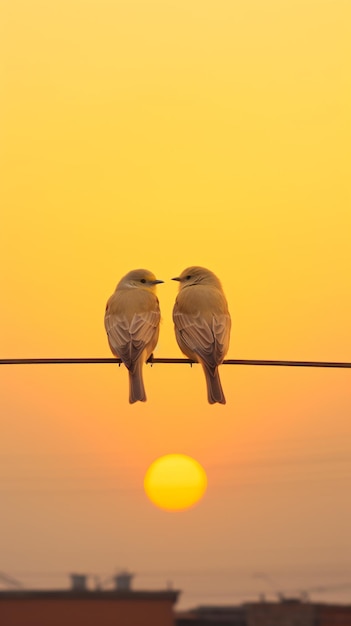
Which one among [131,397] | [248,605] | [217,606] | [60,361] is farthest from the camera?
[248,605]

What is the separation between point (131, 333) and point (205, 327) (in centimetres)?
26

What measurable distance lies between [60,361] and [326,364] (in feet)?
2.24

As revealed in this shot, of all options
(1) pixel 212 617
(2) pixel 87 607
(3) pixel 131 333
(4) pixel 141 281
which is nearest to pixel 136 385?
(3) pixel 131 333

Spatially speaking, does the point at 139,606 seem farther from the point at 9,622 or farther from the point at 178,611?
the point at 9,622

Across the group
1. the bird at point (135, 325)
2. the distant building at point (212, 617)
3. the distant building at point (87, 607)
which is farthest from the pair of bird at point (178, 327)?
the distant building at point (87, 607)

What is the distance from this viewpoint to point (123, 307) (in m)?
3.62

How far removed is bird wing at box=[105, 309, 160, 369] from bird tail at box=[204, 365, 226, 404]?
0.79 ft

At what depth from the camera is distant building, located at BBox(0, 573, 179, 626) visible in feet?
11.3

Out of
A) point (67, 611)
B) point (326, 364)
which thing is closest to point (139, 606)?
point (67, 611)

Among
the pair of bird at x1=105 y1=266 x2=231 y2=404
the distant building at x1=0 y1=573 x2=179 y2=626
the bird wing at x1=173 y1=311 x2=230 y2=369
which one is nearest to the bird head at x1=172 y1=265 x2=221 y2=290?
the pair of bird at x1=105 y1=266 x2=231 y2=404

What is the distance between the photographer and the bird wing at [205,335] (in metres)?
3.43

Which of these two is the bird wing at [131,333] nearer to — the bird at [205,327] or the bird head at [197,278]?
the bird at [205,327]

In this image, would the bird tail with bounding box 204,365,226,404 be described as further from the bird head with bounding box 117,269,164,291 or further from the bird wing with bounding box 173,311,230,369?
the bird head with bounding box 117,269,164,291

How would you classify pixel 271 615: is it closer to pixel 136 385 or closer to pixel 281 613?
pixel 281 613
